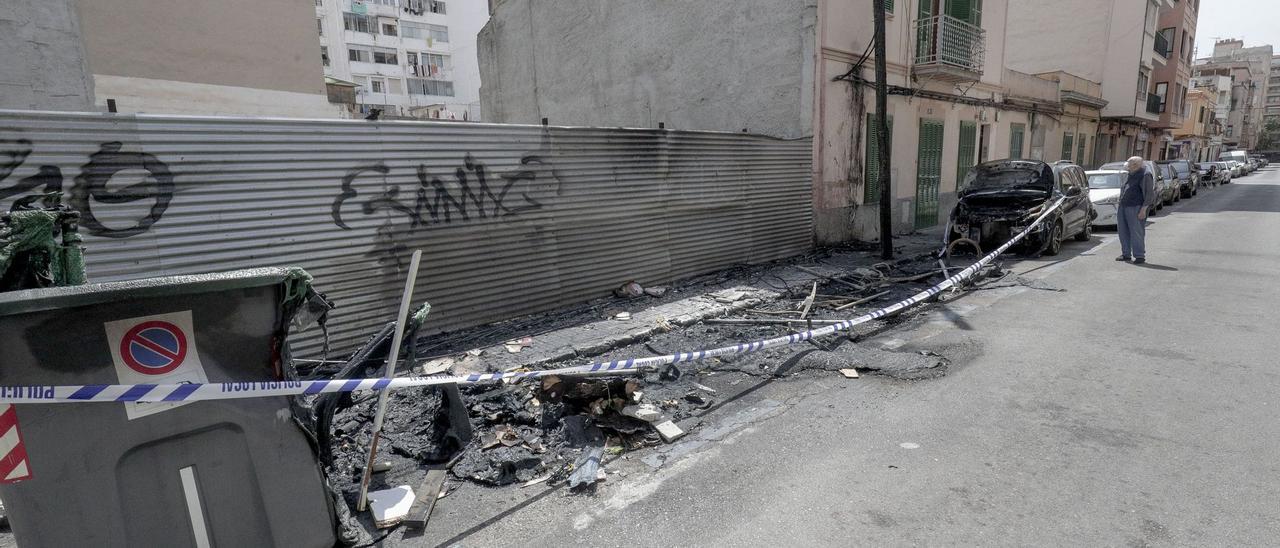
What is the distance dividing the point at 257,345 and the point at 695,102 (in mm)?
11502

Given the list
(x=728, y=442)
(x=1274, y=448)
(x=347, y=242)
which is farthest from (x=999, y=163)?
(x=347, y=242)

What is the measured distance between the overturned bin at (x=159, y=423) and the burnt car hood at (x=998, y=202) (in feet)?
37.3

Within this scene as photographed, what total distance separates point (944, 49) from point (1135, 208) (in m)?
5.56

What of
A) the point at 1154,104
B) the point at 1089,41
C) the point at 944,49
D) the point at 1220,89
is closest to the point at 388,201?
the point at 944,49

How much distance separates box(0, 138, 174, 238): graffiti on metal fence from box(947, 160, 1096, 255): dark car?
11287 mm

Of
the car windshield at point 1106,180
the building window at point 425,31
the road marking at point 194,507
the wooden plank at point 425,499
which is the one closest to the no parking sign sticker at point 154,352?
the road marking at point 194,507

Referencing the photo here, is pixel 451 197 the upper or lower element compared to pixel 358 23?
lower

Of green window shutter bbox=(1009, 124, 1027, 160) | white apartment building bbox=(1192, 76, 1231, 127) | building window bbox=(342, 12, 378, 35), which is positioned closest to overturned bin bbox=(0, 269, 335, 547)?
green window shutter bbox=(1009, 124, 1027, 160)

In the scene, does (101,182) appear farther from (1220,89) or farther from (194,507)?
(1220,89)

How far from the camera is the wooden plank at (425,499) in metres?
3.17

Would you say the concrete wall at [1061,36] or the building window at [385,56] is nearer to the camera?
the concrete wall at [1061,36]

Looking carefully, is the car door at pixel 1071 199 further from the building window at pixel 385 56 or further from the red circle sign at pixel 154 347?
the building window at pixel 385 56

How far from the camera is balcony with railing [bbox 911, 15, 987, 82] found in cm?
1352

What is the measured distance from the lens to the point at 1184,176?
78.1 feet
